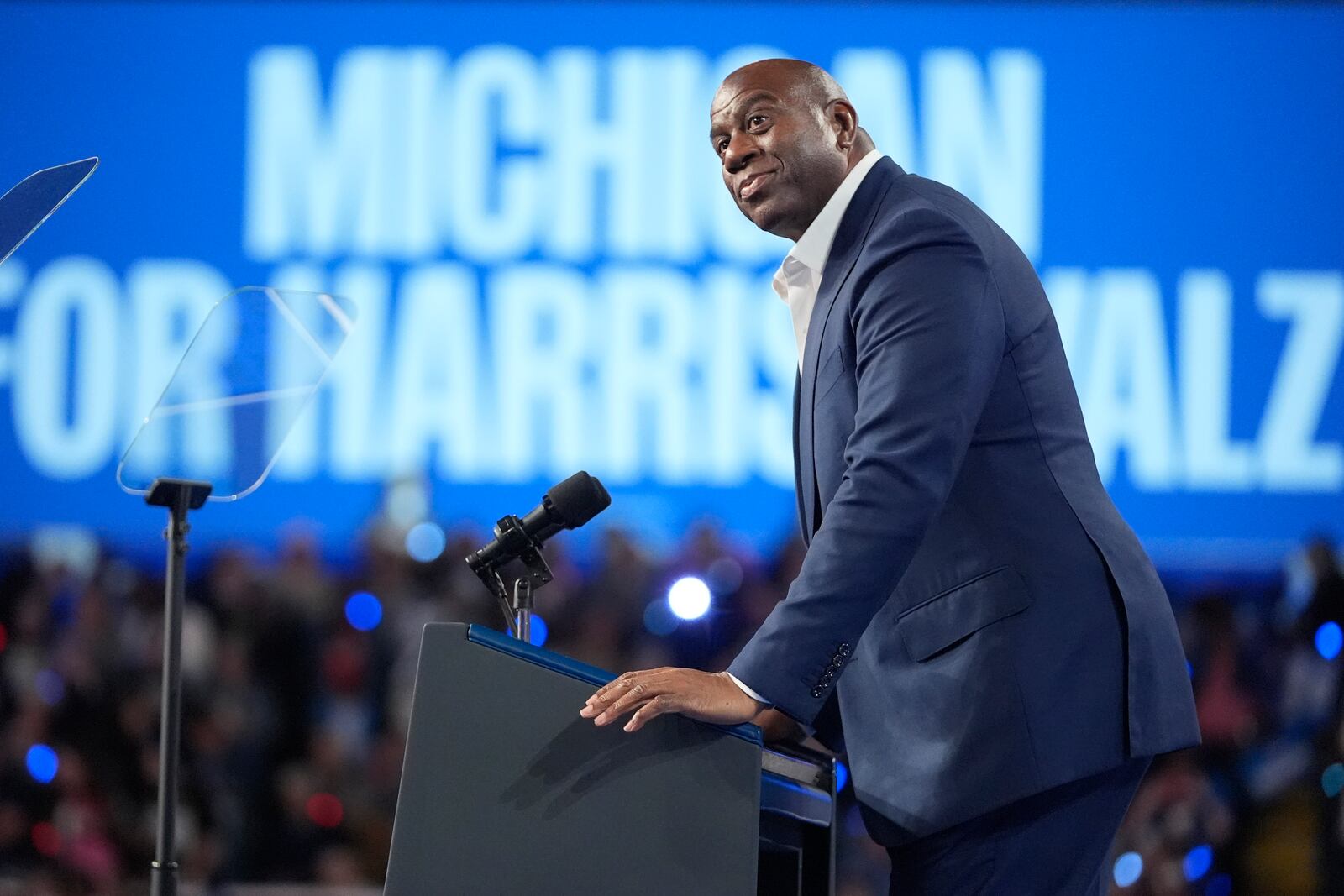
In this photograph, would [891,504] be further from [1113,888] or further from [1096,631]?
[1113,888]

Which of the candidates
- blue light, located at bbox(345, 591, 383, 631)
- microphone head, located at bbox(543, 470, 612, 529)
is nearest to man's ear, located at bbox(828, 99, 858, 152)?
microphone head, located at bbox(543, 470, 612, 529)

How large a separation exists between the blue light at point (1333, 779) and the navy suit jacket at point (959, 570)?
11.2 ft

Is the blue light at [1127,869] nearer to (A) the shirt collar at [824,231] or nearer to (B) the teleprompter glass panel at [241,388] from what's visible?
(B) the teleprompter glass panel at [241,388]

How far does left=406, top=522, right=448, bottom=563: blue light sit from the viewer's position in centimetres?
548

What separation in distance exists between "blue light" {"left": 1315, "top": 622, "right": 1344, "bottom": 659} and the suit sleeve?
154 inches

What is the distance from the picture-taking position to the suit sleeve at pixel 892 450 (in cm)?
151

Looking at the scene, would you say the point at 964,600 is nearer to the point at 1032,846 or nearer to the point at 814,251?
the point at 1032,846

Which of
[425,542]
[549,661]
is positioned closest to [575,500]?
[549,661]

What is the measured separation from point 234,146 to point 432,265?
1.05 meters

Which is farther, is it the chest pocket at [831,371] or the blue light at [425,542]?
the blue light at [425,542]

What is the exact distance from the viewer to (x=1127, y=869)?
183 inches

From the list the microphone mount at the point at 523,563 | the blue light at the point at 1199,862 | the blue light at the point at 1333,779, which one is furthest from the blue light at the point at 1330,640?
the microphone mount at the point at 523,563

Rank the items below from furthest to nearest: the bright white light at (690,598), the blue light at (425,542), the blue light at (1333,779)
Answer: the blue light at (425,542) → the blue light at (1333,779) → the bright white light at (690,598)

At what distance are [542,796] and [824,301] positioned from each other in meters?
0.67
